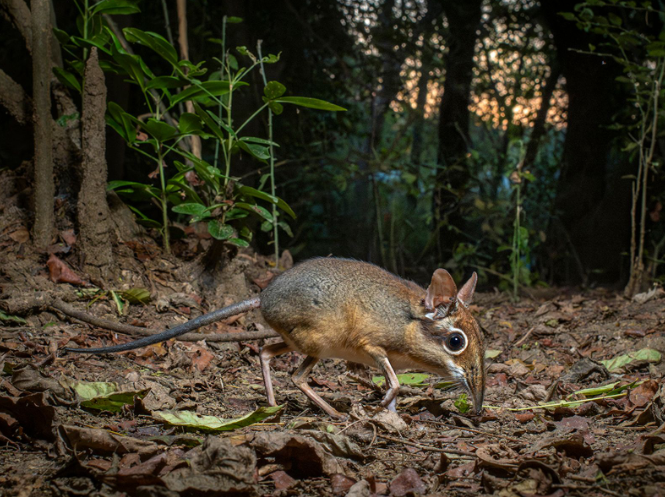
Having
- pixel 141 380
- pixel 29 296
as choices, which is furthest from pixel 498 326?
pixel 29 296

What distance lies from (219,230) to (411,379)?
192cm

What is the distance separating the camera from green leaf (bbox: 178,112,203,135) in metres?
4.79

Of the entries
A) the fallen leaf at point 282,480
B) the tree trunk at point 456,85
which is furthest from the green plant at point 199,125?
the tree trunk at point 456,85

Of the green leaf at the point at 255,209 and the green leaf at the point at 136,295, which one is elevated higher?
the green leaf at the point at 255,209

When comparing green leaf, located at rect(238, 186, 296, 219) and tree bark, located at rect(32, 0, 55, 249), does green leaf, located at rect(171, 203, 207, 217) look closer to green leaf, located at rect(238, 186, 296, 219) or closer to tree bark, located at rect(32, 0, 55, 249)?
green leaf, located at rect(238, 186, 296, 219)

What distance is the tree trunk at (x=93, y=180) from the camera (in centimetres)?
467

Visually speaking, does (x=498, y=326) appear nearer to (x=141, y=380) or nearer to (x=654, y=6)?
(x=141, y=380)

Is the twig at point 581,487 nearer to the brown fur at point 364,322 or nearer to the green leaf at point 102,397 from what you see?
the brown fur at point 364,322

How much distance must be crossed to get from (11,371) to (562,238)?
800 centimetres

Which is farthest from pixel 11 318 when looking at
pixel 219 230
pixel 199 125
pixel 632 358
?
pixel 632 358

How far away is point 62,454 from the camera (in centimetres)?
245

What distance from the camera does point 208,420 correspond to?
2.99m

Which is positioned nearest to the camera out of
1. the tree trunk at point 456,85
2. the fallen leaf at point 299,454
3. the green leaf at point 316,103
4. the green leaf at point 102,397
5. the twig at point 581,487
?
the twig at point 581,487

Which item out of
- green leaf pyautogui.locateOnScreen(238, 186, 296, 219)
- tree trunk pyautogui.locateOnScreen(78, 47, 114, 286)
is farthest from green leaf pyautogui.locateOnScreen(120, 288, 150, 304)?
green leaf pyautogui.locateOnScreen(238, 186, 296, 219)
